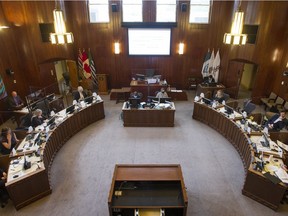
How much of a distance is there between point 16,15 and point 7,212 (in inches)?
288

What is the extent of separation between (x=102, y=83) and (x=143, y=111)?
4.41 m

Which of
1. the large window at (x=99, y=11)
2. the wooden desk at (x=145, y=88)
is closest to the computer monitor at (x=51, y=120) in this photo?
the wooden desk at (x=145, y=88)

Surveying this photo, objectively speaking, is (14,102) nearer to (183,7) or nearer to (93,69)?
(93,69)

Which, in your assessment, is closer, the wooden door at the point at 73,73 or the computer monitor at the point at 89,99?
the computer monitor at the point at 89,99

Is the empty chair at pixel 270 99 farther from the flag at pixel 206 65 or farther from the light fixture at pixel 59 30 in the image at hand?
the light fixture at pixel 59 30

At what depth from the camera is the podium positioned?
36.8 ft

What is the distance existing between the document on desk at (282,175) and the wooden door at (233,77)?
648 centimetres

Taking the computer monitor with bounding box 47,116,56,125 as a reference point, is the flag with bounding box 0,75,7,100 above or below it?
above

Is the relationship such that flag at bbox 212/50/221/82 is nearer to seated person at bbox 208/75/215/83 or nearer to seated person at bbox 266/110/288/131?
seated person at bbox 208/75/215/83

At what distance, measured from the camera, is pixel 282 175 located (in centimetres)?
449

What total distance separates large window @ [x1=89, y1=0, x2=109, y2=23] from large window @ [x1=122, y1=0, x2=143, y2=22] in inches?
35.0

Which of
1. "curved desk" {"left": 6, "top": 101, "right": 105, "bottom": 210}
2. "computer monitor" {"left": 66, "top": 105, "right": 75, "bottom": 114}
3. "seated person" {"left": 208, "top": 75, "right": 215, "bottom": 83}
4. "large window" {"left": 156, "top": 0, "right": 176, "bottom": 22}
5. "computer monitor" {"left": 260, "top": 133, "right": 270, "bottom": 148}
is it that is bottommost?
"curved desk" {"left": 6, "top": 101, "right": 105, "bottom": 210}

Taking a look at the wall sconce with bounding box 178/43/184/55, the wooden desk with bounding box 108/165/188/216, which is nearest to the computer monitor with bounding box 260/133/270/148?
the wooden desk with bounding box 108/165/188/216

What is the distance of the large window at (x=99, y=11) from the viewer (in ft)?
33.6
